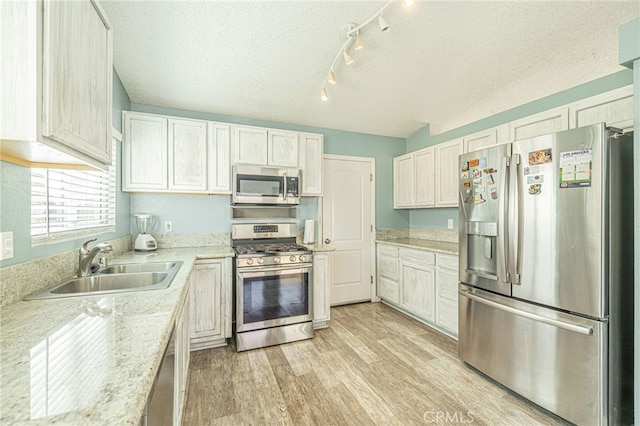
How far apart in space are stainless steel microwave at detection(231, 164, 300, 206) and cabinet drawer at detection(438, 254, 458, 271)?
171 centimetres

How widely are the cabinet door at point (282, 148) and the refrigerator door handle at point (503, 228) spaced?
82.9 inches

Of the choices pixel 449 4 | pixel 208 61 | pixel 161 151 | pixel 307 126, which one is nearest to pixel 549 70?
pixel 449 4

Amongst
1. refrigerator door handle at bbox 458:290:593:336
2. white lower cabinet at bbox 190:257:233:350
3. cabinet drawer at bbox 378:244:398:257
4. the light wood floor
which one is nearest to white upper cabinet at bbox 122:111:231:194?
white lower cabinet at bbox 190:257:233:350

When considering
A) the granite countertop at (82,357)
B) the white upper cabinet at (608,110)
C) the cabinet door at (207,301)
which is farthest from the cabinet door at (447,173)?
the granite countertop at (82,357)

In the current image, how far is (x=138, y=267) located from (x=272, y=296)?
48.0 inches

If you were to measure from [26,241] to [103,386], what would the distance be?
3.68 feet

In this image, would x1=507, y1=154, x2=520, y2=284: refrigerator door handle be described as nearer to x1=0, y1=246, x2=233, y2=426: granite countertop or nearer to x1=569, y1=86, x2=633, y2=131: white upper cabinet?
x1=569, y1=86, x2=633, y2=131: white upper cabinet

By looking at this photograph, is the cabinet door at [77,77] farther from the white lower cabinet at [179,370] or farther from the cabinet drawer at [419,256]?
the cabinet drawer at [419,256]

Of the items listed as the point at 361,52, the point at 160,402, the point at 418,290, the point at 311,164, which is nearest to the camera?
the point at 160,402

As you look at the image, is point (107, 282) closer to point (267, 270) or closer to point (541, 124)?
point (267, 270)

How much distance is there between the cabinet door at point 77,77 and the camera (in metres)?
0.82

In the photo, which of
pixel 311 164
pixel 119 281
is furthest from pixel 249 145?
pixel 119 281

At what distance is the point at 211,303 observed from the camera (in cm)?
264

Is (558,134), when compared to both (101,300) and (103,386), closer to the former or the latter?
(103,386)
